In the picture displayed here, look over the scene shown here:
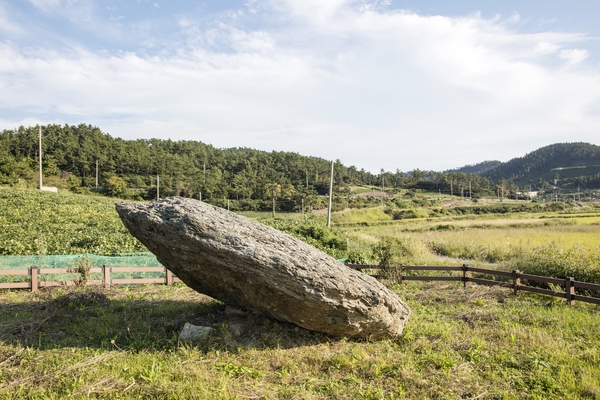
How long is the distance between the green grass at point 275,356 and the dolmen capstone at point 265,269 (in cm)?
56

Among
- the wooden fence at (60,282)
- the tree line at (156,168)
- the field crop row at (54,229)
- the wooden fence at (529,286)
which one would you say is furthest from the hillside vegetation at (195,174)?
the wooden fence at (529,286)

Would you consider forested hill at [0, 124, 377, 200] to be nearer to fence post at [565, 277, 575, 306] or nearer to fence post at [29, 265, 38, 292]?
fence post at [29, 265, 38, 292]

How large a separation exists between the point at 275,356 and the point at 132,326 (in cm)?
344

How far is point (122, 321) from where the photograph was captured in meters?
8.31

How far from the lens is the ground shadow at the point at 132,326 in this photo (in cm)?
711

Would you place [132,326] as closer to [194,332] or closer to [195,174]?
[194,332]

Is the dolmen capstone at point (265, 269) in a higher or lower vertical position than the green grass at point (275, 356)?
higher

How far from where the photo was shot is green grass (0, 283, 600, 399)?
559 cm

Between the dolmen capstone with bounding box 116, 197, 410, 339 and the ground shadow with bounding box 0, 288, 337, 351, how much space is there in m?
0.46

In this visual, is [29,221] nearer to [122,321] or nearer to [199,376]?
[122,321]

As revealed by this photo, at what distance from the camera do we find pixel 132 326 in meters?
7.97

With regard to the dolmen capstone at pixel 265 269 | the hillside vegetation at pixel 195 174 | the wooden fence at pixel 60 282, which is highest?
the hillside vegetation at pixel 195 174

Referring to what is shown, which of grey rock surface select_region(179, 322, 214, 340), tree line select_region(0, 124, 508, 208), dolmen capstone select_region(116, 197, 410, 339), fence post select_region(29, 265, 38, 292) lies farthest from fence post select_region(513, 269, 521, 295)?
tree line select_region(0, 124, 508, 208)

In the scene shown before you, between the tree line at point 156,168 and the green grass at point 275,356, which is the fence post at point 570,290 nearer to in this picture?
the green grass at point 275,356
